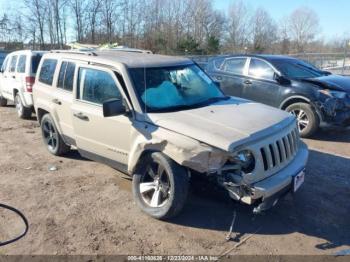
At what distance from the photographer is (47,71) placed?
21.6 feet

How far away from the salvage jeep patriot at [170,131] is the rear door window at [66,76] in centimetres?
2

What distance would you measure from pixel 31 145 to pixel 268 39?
58.0 metres

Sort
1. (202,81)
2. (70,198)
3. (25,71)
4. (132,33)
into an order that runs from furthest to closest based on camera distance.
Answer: (132,33)
(25,71)
(202,81)
(70,198)

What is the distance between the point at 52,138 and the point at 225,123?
3.73 meters

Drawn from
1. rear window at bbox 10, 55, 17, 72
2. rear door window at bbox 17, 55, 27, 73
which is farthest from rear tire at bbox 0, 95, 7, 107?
rear door window at bbox 17, 55, 27, 73

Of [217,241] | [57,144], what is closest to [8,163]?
[57,144]

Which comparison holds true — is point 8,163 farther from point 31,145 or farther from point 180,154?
point 180,154

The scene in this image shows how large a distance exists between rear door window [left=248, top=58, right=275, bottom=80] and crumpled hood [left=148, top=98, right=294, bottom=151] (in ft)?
12.2

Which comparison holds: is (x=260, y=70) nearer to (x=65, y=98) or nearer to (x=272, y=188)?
(x=65, y=98)

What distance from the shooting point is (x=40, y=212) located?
4.55 metres

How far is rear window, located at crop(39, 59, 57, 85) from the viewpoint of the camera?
6.33 meters

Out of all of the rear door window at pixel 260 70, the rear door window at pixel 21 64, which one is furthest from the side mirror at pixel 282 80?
the rear door window at pixel 21 64

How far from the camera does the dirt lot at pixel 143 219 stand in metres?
3.81

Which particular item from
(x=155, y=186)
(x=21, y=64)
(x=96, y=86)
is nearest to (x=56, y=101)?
(x=96, y=86)
